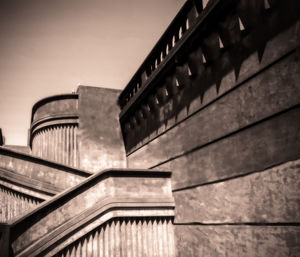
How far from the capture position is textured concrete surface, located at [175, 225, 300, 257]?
101 inches

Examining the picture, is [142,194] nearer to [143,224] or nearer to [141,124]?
[143,224]

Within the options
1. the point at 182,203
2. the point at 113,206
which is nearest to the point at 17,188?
the point at 113,206

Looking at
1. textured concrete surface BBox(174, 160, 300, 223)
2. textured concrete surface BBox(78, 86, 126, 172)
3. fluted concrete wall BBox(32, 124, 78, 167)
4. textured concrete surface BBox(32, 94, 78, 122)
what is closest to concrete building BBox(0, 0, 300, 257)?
textured concrete surface BBox(174, 160, 300, 223)

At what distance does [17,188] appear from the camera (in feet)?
19.5

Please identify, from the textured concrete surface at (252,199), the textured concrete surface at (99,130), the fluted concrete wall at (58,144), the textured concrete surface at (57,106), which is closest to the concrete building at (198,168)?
the textured concrete surface at (252,199)

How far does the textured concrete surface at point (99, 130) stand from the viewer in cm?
844

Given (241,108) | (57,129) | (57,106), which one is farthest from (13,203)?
(241,108)

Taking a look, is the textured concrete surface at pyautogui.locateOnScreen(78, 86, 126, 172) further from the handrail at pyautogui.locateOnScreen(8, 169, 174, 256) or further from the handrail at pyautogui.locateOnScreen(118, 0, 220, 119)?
the handrail at pyautogui.locateOnScreen(8, 169, 174, 256)

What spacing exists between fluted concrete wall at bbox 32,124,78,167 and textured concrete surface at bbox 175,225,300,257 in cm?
506

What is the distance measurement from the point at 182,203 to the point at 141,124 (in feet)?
9.76

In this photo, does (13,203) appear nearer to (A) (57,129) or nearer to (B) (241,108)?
(A) (57,129)

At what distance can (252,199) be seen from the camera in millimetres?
3072

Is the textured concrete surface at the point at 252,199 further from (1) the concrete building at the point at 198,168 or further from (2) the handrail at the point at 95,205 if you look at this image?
(2) the handrail at the point at 95,205

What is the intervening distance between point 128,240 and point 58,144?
16.3 ft
